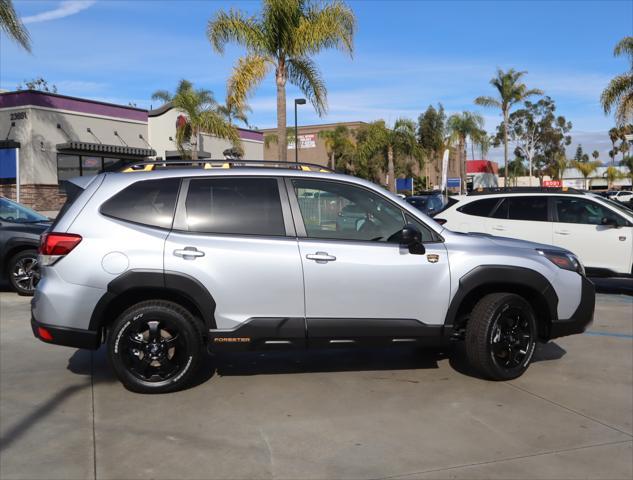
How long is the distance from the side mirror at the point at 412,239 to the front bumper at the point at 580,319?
1.45 metres

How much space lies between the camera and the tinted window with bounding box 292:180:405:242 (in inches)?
196

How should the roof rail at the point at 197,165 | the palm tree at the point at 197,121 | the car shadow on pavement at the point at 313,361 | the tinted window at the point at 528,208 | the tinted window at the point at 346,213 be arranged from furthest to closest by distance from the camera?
the palm tree at the point at 197,121 → the tinted window at the point at 528,208 → the car shadow on pavement at the point at 313,361 → the roof rail at the point at 197,165 → the tinted window at the point at 346,213

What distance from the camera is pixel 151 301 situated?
15.6ft

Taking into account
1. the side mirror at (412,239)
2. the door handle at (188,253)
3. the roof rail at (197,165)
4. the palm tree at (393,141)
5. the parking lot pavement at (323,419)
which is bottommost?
the parking lot pavement at (323,419)

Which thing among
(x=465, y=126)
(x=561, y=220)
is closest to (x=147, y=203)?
(x=561, y=220)

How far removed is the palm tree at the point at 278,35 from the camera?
683 inches

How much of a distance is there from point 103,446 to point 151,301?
1208 millimetres

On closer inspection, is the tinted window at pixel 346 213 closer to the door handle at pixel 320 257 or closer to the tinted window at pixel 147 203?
the door handle at pixel 320 257

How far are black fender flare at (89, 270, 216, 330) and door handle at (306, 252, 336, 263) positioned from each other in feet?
2.77

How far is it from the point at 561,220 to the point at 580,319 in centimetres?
519

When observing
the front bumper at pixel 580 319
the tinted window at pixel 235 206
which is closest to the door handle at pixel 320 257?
the tinted window at pixel 235 206

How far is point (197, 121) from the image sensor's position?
2900cm

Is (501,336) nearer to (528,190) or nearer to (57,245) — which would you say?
(57,245)

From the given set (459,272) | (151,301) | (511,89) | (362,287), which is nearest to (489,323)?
(459,272)
